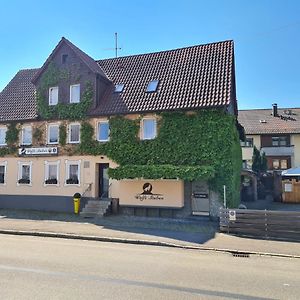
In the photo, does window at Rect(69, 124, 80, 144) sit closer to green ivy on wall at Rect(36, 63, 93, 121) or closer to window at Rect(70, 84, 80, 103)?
green ivy on wall at Rect(36, 63, 93, 121)

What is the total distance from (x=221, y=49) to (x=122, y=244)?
15219 mm

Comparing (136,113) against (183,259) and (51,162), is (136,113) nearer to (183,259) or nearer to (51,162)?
(51,162)

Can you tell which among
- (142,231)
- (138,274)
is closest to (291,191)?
(142,231)

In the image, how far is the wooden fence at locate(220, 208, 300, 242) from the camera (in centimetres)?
1345

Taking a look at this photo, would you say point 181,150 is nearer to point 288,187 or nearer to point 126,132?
point 126,132

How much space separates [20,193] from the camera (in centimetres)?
2395

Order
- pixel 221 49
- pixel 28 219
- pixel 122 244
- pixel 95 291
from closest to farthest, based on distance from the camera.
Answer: pixel 95 291 → pixel 122 244 → pixel 28 219 → pixel 221 49

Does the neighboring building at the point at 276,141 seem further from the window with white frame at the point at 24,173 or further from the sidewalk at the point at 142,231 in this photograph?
the sidewalk at the point at 142,231

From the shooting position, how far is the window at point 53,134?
23.6 m

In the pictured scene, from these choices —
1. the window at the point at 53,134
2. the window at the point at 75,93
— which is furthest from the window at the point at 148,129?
the window at the point at 53,134

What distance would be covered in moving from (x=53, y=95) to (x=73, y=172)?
18.6ft

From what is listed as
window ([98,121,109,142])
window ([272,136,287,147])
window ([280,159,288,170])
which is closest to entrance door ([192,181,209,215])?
window ([98,121,109,142])

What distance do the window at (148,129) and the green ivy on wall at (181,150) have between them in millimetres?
367

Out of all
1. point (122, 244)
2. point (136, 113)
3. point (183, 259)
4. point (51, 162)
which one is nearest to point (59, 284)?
point (183, 259)
